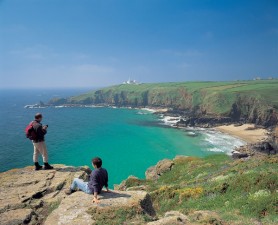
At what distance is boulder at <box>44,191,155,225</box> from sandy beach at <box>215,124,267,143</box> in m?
89.6

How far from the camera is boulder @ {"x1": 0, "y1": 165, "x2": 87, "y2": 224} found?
11.2 meters

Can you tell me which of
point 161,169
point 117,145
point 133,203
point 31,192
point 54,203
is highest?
point 133,203

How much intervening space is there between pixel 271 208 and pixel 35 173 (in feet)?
46.6

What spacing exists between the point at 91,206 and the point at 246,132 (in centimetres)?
10642

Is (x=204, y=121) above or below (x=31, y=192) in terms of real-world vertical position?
below

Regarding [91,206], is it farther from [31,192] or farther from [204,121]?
[204,121]

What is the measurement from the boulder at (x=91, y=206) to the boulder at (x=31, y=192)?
51.4 inches

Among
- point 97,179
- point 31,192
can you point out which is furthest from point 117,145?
point 97,179

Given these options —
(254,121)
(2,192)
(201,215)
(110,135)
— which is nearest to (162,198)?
(201,215)

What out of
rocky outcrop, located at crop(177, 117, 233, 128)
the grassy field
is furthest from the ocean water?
the grassy field

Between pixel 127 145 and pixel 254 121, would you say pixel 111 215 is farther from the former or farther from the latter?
pixel 254 121

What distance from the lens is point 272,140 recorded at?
8225 centimetres

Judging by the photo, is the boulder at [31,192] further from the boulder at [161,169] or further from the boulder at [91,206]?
the boulder at [161,169]

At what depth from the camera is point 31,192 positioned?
13664 mm
